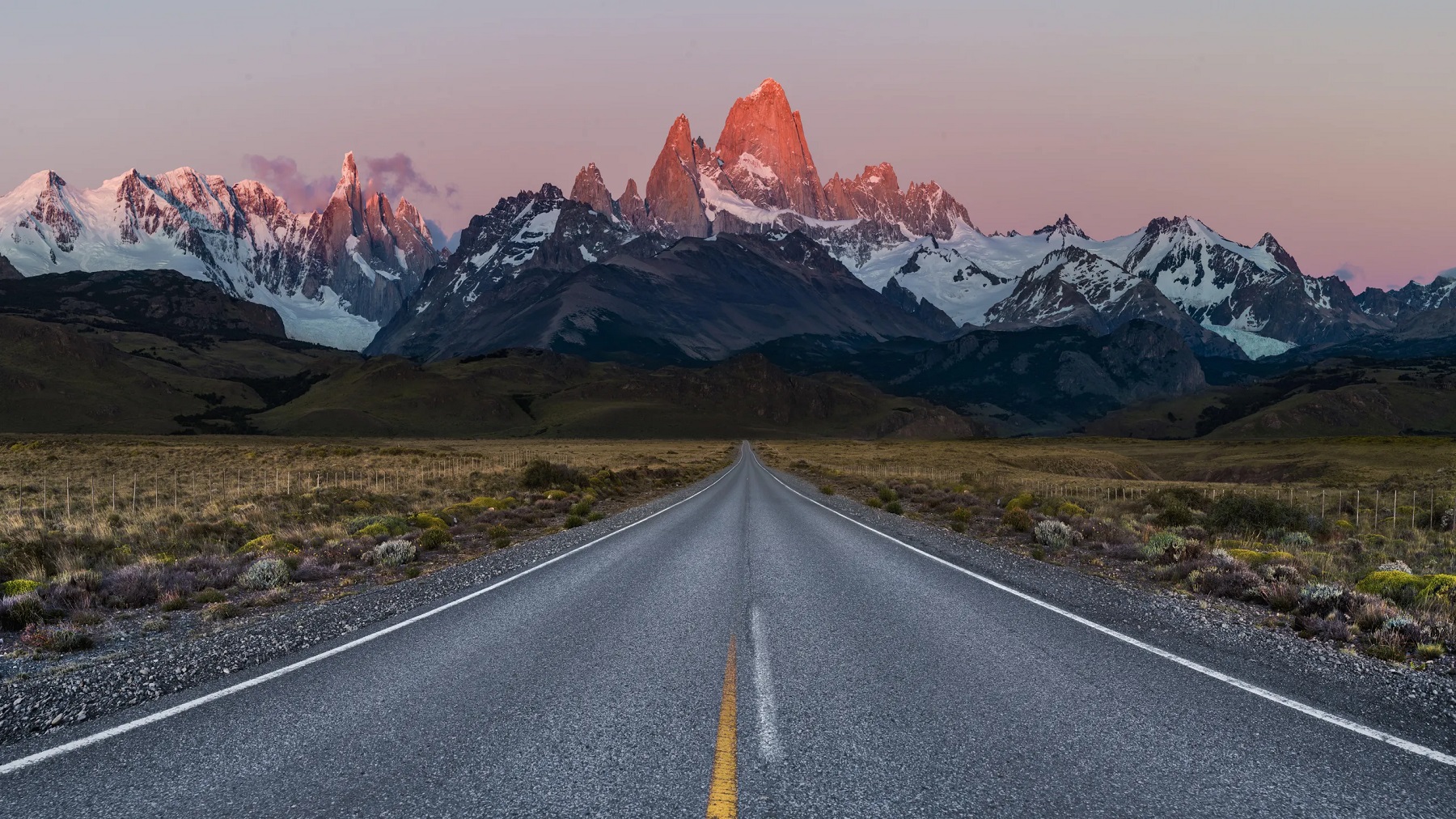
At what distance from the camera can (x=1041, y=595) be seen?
12031 mm

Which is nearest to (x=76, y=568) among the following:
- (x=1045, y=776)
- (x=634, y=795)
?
(x=634, y=795)

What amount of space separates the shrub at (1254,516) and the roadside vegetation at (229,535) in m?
20.0

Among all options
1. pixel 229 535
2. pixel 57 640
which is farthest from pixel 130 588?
pixel 229 535

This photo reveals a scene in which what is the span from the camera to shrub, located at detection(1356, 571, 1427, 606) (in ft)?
36.6

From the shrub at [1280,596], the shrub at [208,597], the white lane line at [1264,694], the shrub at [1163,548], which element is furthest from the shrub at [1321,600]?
the shrub at [208,597]

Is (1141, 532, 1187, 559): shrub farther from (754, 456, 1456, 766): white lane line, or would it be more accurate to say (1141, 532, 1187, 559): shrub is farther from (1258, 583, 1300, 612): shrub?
(754, 456, 1456, 766): white lane line

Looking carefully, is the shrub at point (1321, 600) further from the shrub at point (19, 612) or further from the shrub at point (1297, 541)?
the shrub at point (19, 612)

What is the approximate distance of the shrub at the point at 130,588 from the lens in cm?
1216

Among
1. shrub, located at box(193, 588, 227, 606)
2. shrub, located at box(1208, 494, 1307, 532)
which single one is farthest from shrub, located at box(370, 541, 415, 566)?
shrub, located at box(1208, 494, 1307, 532)

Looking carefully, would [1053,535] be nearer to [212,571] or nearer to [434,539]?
[434,539]

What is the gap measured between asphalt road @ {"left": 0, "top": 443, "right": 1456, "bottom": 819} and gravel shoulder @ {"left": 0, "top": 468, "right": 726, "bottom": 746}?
436 mm

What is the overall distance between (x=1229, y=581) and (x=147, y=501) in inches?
1316

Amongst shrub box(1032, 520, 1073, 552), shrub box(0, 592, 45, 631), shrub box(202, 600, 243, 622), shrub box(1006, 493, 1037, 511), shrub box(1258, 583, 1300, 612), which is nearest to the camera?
shrub box(0, 592, 45, 631)

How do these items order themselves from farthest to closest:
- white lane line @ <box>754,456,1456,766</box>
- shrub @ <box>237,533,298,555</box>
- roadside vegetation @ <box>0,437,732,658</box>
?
1. shrub @ <box>237,533,298,555</box>
2. roadside vegetation @ <box>0,437,732,658</box>
3. white lane line @ <box>754,456,1456,766</box>
